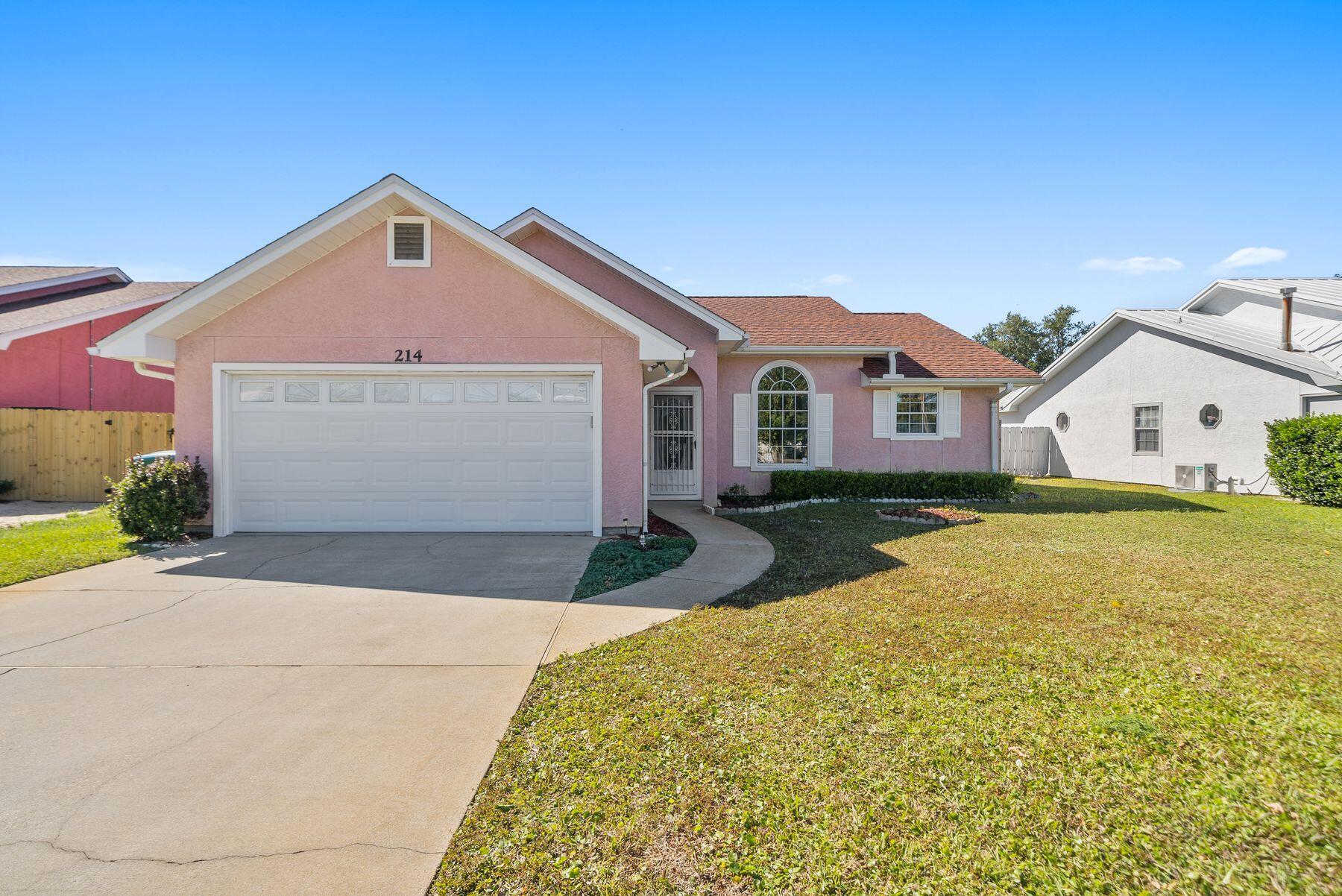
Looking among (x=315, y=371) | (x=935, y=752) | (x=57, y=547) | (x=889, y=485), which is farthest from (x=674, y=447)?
(x=935, y=752)

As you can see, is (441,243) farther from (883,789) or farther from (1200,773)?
(1200,773)

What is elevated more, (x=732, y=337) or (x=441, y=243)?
(x=441, y=243)

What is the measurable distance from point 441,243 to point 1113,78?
11776mm

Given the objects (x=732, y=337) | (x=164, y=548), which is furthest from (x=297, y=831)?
(x=732, y=337)

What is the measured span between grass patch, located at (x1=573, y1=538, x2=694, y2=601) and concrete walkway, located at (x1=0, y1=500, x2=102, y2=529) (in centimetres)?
1067

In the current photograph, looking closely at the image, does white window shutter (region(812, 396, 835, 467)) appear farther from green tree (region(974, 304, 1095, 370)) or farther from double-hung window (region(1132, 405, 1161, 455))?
green tree (region(974, 304, 1095, 370))

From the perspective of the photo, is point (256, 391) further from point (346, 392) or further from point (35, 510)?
point (35, 510)

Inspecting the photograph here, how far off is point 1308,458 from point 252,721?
19115 millimetres

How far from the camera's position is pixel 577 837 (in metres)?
2.63

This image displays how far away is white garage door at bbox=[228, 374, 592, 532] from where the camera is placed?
9.63 m

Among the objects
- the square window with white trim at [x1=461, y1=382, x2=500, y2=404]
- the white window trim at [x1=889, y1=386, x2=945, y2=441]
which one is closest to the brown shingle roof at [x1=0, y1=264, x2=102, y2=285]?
the square window with white trim at [x1=461, y1=382, x2=500, y2=404]

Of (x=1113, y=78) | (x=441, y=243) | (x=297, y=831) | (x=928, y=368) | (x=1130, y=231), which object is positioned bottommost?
(x=297, y=831)

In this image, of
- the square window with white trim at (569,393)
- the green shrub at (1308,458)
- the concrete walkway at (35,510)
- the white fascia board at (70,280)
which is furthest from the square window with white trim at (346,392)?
the green shrub at (1308,458)

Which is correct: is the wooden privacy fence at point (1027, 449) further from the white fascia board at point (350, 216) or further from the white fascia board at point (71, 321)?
the white fascia board at point (71, 321)
